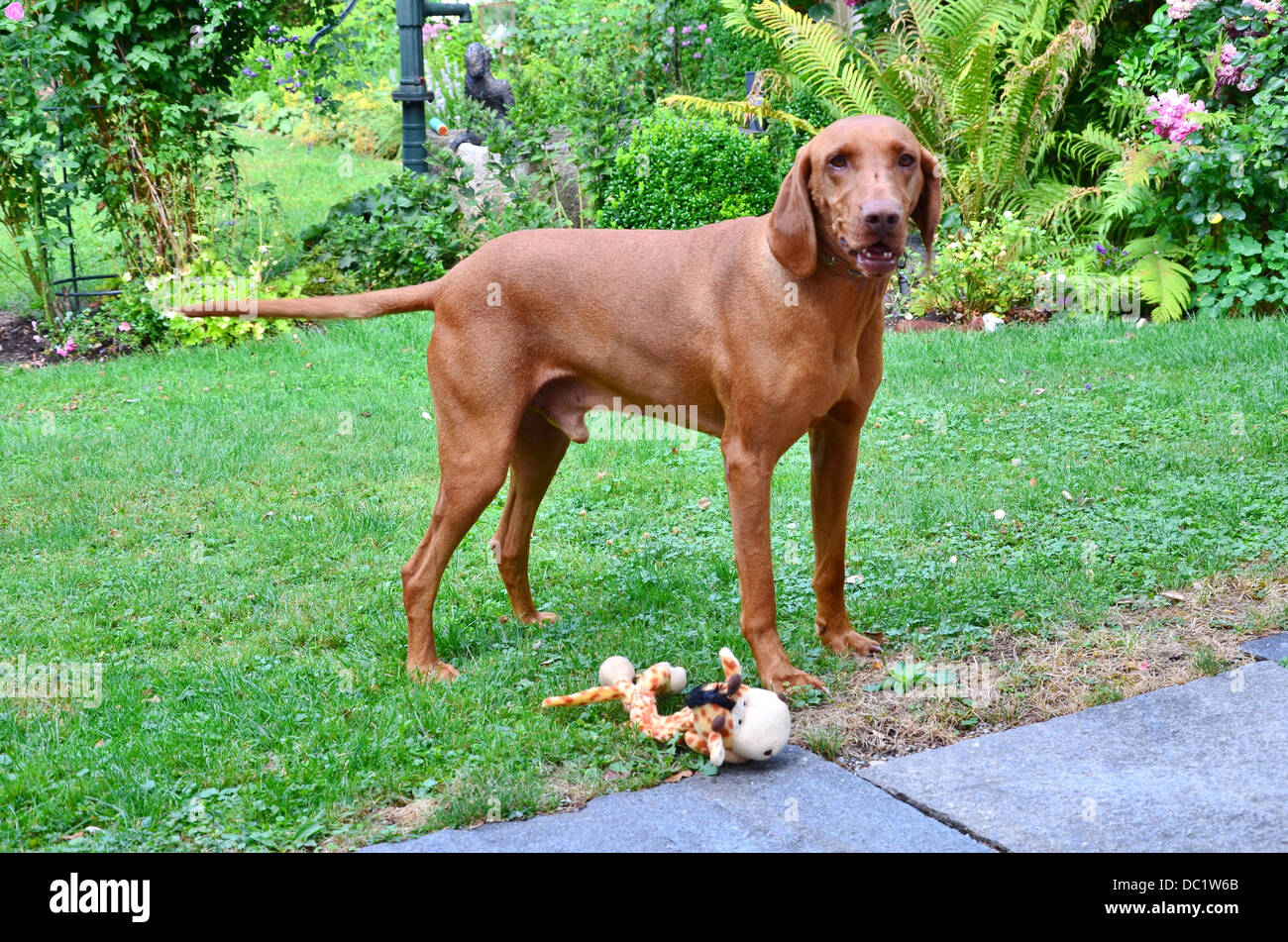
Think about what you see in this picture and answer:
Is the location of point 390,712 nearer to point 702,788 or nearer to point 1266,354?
point 702,788

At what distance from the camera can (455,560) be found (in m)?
4.94

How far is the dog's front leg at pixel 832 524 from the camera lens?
3.72 m

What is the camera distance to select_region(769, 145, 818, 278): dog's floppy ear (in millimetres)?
3248

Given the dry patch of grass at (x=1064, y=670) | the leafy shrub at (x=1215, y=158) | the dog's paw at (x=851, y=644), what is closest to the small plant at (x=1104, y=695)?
the dry patch of grass at (x=1064, y=670)

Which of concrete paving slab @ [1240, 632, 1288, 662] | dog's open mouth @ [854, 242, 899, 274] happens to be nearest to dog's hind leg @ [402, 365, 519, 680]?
dog's open mouth @ [854, 242, 899, 274]

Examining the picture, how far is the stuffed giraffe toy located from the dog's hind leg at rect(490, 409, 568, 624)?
3.02ft

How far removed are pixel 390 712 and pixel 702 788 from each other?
1.00 m

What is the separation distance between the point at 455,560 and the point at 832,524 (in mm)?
1813

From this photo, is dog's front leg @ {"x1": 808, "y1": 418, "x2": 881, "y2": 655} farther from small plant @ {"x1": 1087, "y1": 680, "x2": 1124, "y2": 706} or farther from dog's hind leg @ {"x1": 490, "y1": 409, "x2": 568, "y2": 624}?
dog's hind leg @ {"x1": 490, "y1": 409, "x2": 568, "y2": 624}

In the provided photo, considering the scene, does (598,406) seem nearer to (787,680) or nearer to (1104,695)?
(787,680)

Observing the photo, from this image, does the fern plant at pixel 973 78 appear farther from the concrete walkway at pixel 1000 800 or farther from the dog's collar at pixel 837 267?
the concrete walkway at pixel 1000 800

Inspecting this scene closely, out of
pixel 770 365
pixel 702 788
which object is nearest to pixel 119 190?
pixel 770 365

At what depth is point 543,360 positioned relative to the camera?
369 cm
